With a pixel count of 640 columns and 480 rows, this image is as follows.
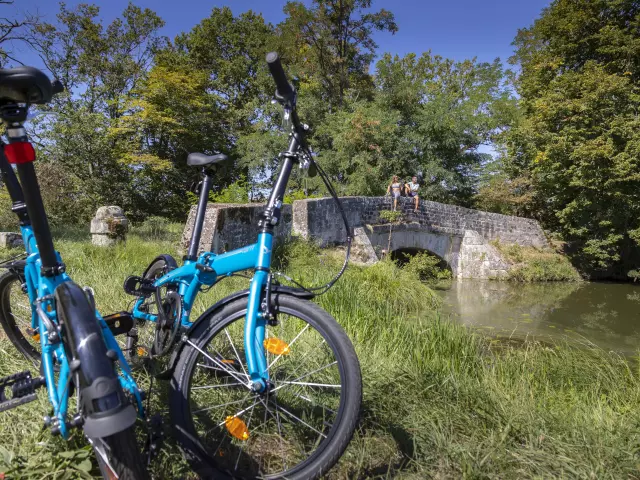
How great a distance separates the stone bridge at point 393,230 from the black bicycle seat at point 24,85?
15.9ft

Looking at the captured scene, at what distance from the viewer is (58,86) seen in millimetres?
1378

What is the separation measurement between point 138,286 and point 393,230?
423 inches

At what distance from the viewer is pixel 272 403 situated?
5.91 feet

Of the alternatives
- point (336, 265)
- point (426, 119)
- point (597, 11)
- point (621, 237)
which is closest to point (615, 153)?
point (621, 237)

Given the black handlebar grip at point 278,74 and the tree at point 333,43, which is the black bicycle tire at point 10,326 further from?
the tree at point 333,43

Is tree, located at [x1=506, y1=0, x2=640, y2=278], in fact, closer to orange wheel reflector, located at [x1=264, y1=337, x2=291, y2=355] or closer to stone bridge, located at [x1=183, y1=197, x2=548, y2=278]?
stone bridge, located at [x1=183, y1=197, x2=548, y2=278]

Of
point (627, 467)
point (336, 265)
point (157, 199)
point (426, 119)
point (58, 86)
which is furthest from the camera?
point (426, 119)

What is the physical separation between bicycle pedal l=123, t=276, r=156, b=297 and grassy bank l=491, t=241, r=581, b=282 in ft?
49.6

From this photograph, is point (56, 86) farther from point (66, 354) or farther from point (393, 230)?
point (393, 230)

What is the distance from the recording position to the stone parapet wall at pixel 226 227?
6.66m

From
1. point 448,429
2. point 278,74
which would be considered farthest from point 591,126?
point 278,74

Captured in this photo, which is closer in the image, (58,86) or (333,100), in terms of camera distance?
(58,86)

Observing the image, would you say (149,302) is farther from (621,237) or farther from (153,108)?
(621,237)

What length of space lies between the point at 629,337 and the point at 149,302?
9.65 metres
